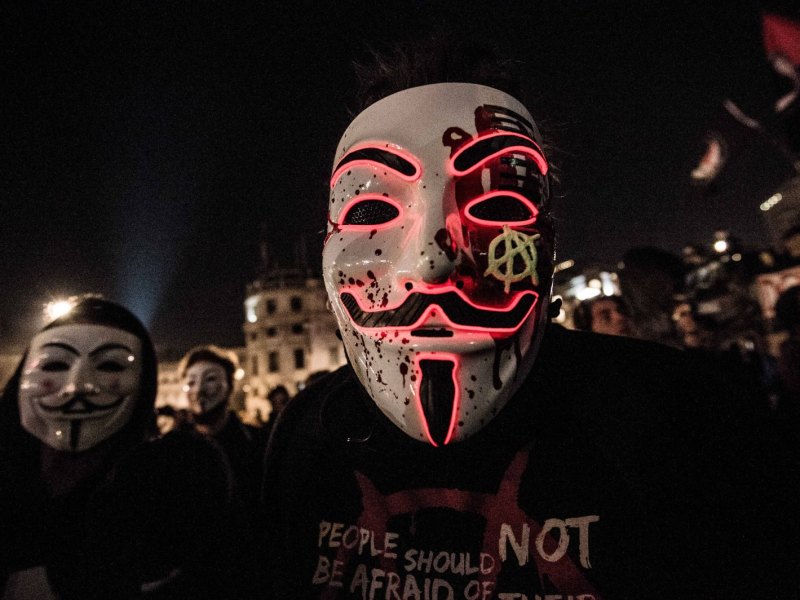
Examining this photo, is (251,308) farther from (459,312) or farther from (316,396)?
(459,312)

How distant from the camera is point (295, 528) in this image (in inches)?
62.2

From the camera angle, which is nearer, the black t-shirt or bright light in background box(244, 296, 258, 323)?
the black t-shirt

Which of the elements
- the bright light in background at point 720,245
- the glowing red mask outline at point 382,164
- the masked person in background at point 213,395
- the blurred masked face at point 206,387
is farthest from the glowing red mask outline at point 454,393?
the bright light in background at point 720,245

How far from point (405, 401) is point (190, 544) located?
1.25 m

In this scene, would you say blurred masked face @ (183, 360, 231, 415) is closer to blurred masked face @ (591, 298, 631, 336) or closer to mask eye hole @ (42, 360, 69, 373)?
mask eye hole @ (42, 360, 69, 373)

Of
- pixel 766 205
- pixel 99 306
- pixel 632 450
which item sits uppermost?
pixel 766 205

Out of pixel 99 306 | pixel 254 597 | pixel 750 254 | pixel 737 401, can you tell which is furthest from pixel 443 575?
pixel 750 254

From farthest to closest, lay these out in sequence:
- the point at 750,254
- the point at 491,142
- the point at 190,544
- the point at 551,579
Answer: the point at 750,254, the point at 190,544, the point at 491,142, the point at 551,579

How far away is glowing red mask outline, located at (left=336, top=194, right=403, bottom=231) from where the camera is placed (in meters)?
1.55

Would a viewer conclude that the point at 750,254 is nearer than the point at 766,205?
Yes

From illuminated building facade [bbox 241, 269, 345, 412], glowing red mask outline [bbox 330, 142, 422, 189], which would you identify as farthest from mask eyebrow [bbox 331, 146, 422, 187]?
illuminated building facade [bbox 241, 269, 345, 412]

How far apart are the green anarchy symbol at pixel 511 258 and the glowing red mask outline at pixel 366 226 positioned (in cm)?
32

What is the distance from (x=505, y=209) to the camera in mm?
1555

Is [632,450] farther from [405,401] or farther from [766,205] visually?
[766,205]
